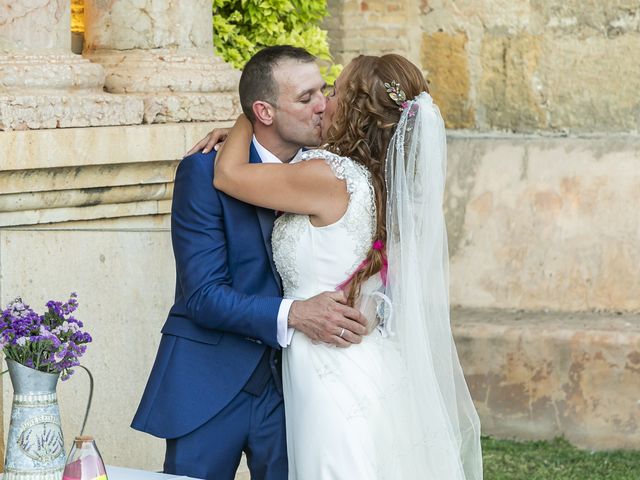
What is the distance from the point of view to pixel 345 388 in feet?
11.5

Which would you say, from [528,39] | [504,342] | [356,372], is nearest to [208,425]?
[356,372]

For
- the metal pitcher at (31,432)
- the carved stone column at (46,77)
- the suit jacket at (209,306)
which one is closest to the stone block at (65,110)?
the carved stone column at (46,77)

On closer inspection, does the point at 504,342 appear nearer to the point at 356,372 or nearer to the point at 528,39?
the point at 528,39

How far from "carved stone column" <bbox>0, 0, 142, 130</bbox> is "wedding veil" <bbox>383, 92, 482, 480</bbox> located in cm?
142

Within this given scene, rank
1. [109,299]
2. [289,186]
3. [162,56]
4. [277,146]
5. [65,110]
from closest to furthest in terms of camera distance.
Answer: [289,186]
[277,146]
[65,110]
[109,299]
[162,56]

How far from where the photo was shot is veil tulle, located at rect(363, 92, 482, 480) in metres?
3.47

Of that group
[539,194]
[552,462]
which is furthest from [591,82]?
[552,462]

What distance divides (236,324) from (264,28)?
343cm

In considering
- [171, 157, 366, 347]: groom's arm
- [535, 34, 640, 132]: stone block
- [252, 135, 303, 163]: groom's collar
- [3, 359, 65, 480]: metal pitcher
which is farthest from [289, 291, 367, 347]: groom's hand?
[535, 34, 640, 132]: stone block

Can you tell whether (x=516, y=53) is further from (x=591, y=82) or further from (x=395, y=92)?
(x=395, y=92)

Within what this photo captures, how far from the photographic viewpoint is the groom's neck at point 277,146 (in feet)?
11.9

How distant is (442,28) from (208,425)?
3.82m

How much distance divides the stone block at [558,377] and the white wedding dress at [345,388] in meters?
2.59

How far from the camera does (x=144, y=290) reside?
4719mm
